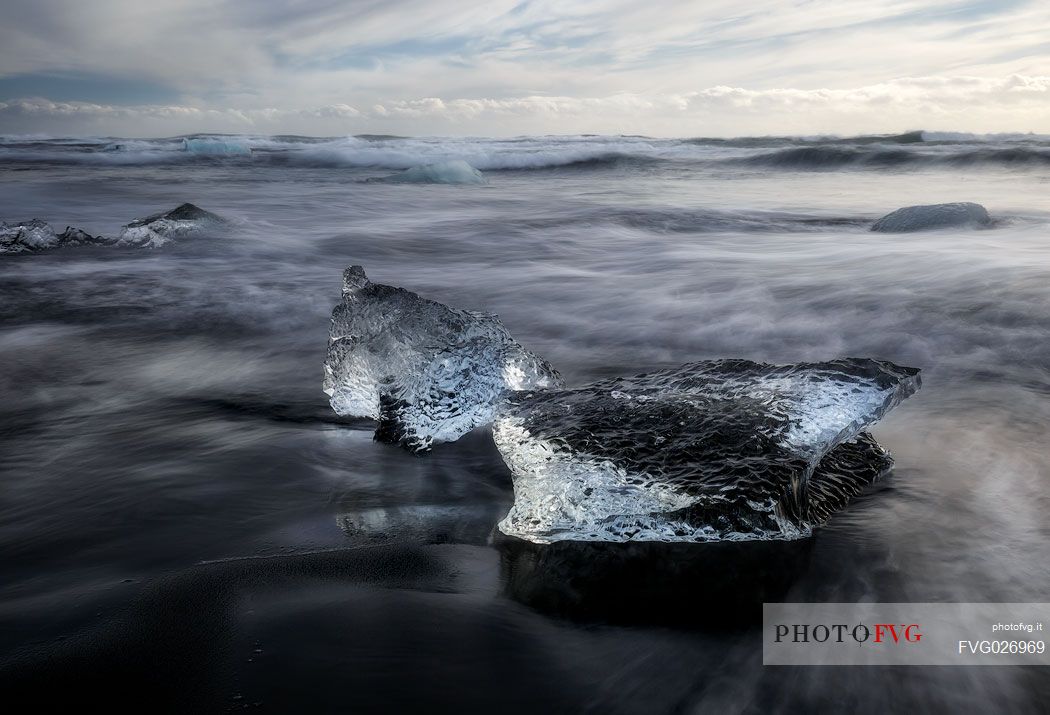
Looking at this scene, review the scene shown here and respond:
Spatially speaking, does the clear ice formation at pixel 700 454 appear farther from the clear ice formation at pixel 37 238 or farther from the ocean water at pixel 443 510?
the clear ice formation at pixel 37 238

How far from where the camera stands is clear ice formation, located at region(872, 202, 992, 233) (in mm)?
7098

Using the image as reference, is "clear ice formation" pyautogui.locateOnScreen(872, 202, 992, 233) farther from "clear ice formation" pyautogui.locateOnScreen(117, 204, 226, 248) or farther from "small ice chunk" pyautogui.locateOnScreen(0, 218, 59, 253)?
"small ice chunk" pyautogui.locateOnScreen(0, 218, 59, 253)

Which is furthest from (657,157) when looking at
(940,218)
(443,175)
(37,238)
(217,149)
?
(37,238)

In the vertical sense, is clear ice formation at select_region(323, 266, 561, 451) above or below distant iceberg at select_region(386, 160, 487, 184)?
below

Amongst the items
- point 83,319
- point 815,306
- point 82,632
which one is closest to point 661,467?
point 82,632

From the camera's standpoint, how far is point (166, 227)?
6996 mm

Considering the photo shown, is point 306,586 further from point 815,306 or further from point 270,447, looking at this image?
point 815,306

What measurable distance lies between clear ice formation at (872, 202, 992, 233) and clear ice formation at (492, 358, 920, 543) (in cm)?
596

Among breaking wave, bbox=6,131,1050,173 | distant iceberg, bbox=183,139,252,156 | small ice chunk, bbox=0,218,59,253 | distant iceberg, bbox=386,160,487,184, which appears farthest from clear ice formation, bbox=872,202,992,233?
distant iceberg, bbox=183,139,252,156

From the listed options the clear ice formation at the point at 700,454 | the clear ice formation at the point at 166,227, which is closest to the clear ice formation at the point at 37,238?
the clear ice formation at the point at 166,227

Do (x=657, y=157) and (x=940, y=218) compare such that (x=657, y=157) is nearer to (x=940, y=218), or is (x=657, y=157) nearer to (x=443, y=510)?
(x=940, y=218)

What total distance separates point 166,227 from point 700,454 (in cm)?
672

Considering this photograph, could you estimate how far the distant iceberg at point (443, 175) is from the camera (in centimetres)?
1562

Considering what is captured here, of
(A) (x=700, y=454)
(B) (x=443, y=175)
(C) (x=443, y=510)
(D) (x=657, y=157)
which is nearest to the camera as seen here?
(A) (x=700, y=454)
